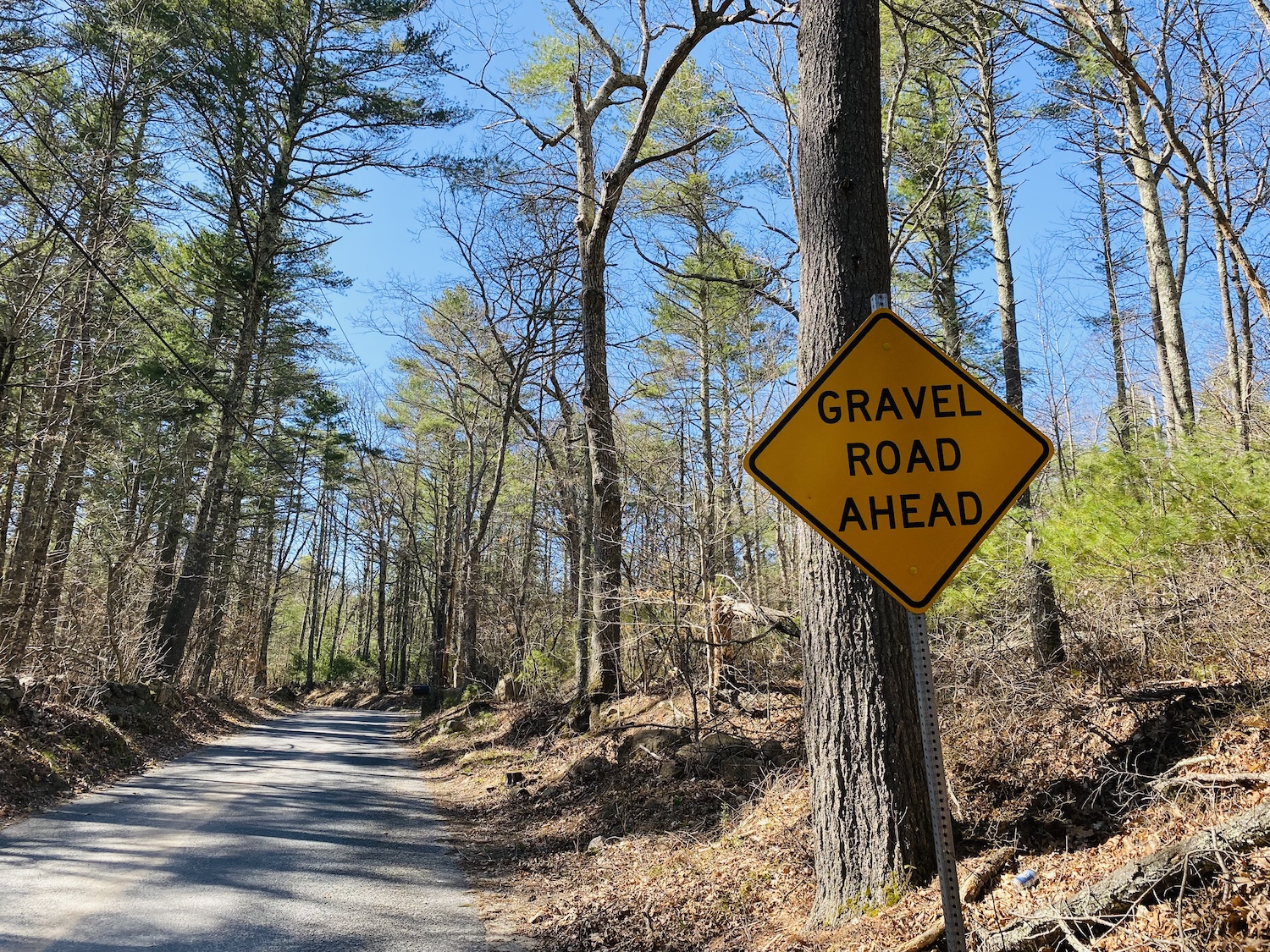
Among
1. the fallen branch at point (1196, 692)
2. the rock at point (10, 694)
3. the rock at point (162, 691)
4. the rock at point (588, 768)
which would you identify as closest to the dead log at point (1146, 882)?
the fallen branch at point (1196, 692)

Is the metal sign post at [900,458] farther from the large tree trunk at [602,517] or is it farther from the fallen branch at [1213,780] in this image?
the large tree trunk at [602,517]

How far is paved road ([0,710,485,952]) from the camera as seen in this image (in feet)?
15.7

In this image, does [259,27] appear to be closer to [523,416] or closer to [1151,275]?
[523,416]

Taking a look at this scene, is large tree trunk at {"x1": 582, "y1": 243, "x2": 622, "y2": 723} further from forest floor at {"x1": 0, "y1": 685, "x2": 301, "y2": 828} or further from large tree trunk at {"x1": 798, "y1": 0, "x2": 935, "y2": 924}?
forest floor at {"x1": 0, "y1": 685, "x2": 301, "y2": 828}

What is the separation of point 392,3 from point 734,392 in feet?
40.0

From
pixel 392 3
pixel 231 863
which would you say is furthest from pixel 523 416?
pixel 231 863

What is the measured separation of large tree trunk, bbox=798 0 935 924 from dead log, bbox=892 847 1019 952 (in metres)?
0.26

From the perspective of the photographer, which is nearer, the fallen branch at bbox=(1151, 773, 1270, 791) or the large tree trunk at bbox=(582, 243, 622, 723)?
the fallen branch at bbox=(1151, 773, 1270, 791)

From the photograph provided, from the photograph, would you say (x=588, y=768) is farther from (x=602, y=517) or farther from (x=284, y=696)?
(x=284, y=696)

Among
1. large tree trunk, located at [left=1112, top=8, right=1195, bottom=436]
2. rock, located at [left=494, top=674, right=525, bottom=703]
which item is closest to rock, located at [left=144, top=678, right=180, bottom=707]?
rock, located at [left=494, top=674, right=525, bottom=703]

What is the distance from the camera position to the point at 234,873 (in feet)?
20.0

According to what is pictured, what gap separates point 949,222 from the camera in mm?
15625

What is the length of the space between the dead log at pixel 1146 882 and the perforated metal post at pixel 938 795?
98 centimetres

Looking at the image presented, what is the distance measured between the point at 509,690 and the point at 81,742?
29.8 feet
